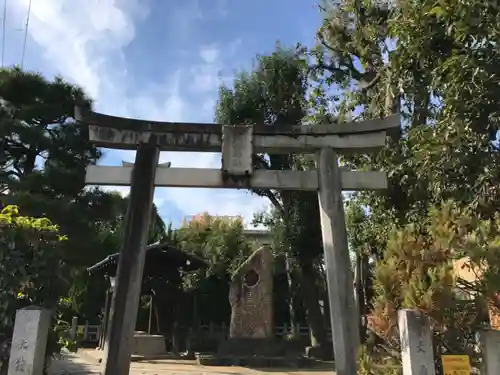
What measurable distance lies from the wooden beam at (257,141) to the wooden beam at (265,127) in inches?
Result: 2.2

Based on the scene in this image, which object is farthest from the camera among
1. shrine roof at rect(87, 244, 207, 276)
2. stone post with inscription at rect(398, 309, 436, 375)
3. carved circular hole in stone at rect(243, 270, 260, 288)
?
shrine roof at rect(87, 244, 207, 276)

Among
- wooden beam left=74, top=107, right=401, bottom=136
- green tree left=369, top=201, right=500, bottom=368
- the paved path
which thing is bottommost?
the paved path

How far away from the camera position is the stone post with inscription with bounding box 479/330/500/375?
17.3ft

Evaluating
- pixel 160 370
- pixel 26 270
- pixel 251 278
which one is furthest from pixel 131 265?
pixel 251 278

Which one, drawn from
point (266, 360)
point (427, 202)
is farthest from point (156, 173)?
point (266, 360)

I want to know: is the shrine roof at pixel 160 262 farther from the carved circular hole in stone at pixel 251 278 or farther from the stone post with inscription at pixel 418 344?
the stone post with inscription at pixel 418 344

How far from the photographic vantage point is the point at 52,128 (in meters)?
15.7

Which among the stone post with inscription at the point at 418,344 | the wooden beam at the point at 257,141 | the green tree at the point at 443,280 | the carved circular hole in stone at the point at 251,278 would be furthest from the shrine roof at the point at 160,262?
the stone post with inscription at the point at 418,344

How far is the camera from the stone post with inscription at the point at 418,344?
5.25 metres

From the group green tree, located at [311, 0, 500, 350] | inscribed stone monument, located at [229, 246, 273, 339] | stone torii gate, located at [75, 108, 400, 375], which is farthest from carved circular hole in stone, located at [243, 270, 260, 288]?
stone torii gate, located at [75, 108, 400, 375]

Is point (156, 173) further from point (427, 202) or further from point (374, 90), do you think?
point (374, 90)

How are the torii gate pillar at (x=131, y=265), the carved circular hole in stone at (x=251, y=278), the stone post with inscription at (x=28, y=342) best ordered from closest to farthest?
the stone post with inscription at (x=28, y=342), the torii gate pillar at (x=131, y=265), the carved circular hole in stone at (x=251, y=278)

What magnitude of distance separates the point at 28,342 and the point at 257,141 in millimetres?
4784

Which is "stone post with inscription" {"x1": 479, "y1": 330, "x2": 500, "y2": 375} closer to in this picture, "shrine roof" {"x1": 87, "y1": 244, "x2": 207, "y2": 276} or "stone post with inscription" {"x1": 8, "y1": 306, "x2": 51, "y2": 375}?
"stone post with inscription" {"x1": 8, "y1": 306, "x2": 51, "y2": 375}
